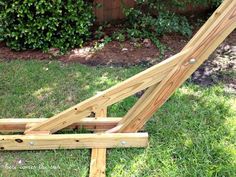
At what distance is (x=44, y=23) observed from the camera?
445cm

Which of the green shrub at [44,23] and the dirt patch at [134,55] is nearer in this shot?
the dirt patch at [134,55]

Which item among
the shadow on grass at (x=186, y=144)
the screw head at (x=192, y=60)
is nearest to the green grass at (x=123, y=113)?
the shadow on grass at (x=186, y=144)

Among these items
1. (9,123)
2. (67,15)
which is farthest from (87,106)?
(67,15)

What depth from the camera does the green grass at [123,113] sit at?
8.67 feet

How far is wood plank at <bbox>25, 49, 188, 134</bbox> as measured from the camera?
242 cm

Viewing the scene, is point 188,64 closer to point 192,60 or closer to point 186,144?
point 192,60

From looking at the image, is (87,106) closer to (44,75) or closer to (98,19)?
(44,75)

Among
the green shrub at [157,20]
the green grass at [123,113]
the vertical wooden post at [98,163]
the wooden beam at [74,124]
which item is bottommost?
the green grass at [123,113]

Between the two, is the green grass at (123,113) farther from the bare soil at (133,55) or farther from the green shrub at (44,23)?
the green shrub at (44,23)

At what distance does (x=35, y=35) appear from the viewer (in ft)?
15.0

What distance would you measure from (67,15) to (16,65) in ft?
3.22

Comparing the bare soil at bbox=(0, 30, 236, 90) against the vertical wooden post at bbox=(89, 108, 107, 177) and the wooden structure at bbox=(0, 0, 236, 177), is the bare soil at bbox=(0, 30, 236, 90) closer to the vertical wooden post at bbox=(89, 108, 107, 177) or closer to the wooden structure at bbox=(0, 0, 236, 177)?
the wooden structure at bbox=(0, 0, 236, 177)

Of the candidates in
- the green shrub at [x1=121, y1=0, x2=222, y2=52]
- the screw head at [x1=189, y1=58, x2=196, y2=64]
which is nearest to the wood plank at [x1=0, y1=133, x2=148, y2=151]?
the screw head at [x1=189, y1=58, x2=196, y2=64]

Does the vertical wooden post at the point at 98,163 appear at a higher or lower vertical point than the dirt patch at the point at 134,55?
higher
